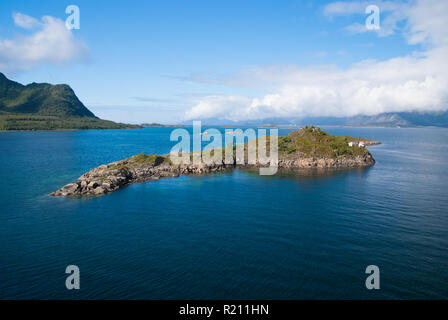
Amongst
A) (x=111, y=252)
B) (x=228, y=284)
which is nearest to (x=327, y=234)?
(x=228, y=284)

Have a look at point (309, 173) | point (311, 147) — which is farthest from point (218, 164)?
point (311, 147)

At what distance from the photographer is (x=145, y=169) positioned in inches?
3398

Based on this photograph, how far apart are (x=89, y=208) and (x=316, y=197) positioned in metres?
52.3

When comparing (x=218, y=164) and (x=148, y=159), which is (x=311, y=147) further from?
(x=148, y=159)

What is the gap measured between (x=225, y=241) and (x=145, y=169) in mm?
54788

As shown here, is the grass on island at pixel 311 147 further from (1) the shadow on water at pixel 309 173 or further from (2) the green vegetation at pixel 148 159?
(2) the green vegetation at pixel 148 159

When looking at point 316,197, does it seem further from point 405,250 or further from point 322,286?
point 322,286

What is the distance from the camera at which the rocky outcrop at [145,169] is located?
64.8 meters

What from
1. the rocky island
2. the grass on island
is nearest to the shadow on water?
the rocky island

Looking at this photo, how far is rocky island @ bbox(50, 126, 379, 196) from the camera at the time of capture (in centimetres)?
6750

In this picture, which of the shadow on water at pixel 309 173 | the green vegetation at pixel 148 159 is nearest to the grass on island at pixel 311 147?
the shadow on water at pixel 309 173

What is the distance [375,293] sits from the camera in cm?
2789
